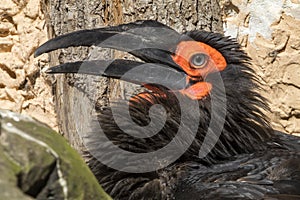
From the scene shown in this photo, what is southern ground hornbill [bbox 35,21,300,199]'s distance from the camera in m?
3.67

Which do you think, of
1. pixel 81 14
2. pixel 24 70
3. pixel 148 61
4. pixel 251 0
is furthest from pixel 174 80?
pixel 24 70

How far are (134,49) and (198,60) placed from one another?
36 centimetres

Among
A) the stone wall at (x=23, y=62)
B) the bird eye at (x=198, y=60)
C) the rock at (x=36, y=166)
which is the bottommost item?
the stone wall at (x=23, y=62)

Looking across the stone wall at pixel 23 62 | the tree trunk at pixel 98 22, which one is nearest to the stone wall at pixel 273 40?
the tree trunk at pixel 98 22

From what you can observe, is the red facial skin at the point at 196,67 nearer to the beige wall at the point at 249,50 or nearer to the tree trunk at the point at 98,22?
the tree trunk at the point at 98,22

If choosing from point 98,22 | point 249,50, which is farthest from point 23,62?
point 249,50

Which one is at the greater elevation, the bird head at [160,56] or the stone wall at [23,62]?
the bird head at [160,56]

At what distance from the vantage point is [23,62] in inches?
223

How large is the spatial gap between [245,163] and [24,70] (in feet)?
8.08

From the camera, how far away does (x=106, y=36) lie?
399cm

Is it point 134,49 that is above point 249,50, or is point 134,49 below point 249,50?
above

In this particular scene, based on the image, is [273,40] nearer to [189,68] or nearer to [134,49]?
[189,68]

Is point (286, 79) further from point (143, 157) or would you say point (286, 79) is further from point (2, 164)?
point (2, 164)

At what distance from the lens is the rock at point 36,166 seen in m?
1.96
